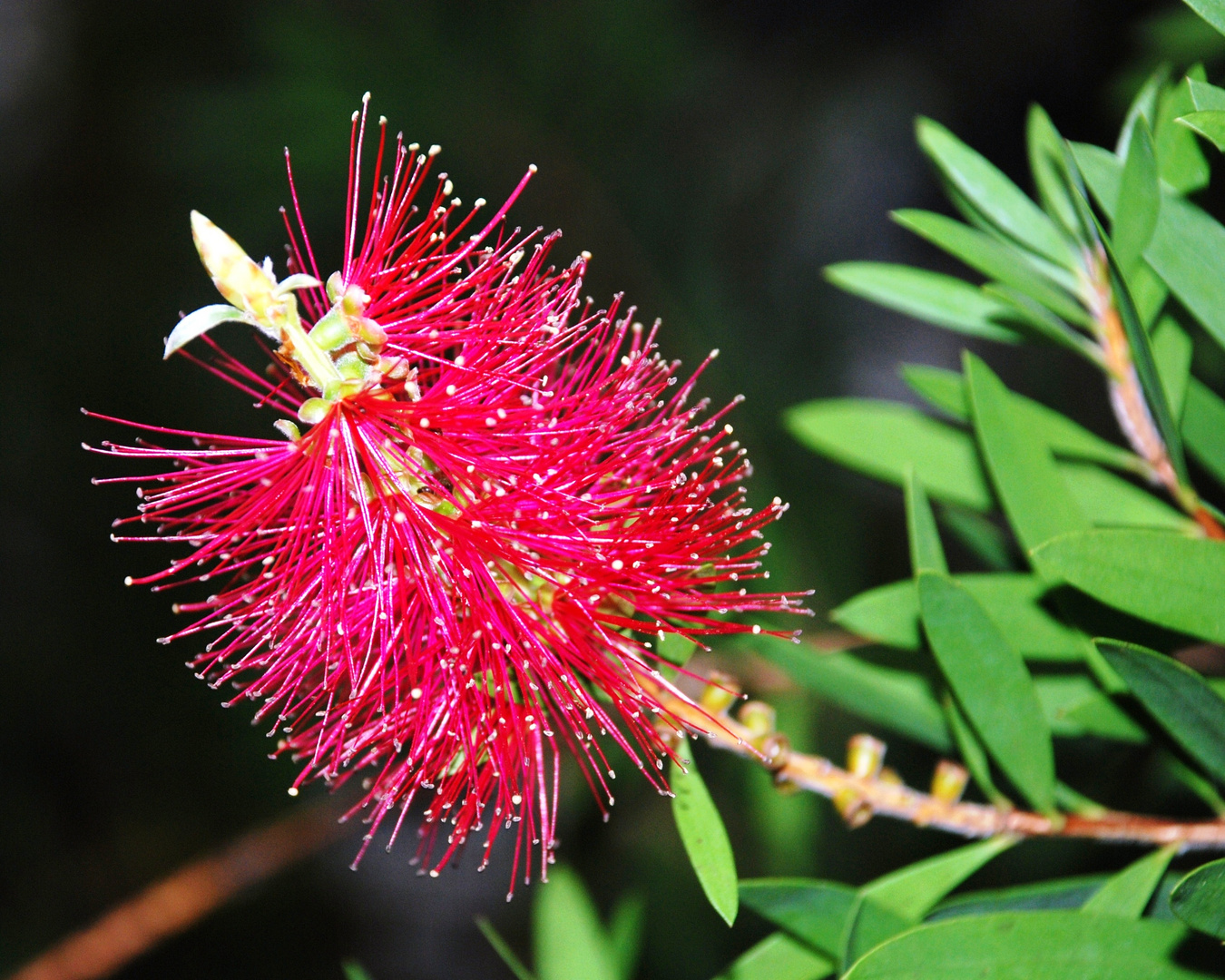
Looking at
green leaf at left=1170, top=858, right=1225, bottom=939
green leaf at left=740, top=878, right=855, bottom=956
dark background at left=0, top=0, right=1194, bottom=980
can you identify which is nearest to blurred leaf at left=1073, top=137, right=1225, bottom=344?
green leaf at left=1170, top=858, right=1225, bottom=939

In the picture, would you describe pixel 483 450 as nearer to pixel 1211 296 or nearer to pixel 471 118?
pixel 1211 296

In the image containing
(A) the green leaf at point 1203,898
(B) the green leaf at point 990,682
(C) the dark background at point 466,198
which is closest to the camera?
(A) the green leaf at point 1203,898

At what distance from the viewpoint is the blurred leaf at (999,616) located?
2.61ft

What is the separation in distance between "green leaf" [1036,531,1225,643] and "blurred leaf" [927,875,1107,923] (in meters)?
0.26

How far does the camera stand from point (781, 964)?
78 centimetres

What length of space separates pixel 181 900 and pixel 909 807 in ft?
3.53

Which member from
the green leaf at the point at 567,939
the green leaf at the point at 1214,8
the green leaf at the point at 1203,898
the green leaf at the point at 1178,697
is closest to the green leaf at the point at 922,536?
the green leaf at the point at 1178,697

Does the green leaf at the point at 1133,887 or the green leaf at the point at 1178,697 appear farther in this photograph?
the green leaf at the point at 1133,887

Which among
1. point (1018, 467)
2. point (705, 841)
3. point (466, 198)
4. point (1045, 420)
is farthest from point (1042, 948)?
point (466, 198)

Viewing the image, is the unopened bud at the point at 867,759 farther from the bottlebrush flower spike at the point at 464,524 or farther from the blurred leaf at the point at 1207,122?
the blurred leaf at the point at 1207,122

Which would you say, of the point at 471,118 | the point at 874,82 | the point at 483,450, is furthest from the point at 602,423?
the point at 874,82

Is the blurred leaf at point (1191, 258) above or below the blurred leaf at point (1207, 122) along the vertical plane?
below

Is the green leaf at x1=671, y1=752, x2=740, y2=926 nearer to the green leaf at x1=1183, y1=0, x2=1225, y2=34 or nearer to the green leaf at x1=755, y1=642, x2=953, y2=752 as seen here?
the green leaf at x1=755, y1=642, x2=953, y2=752

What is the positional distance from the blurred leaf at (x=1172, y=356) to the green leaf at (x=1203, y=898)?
35 cm
